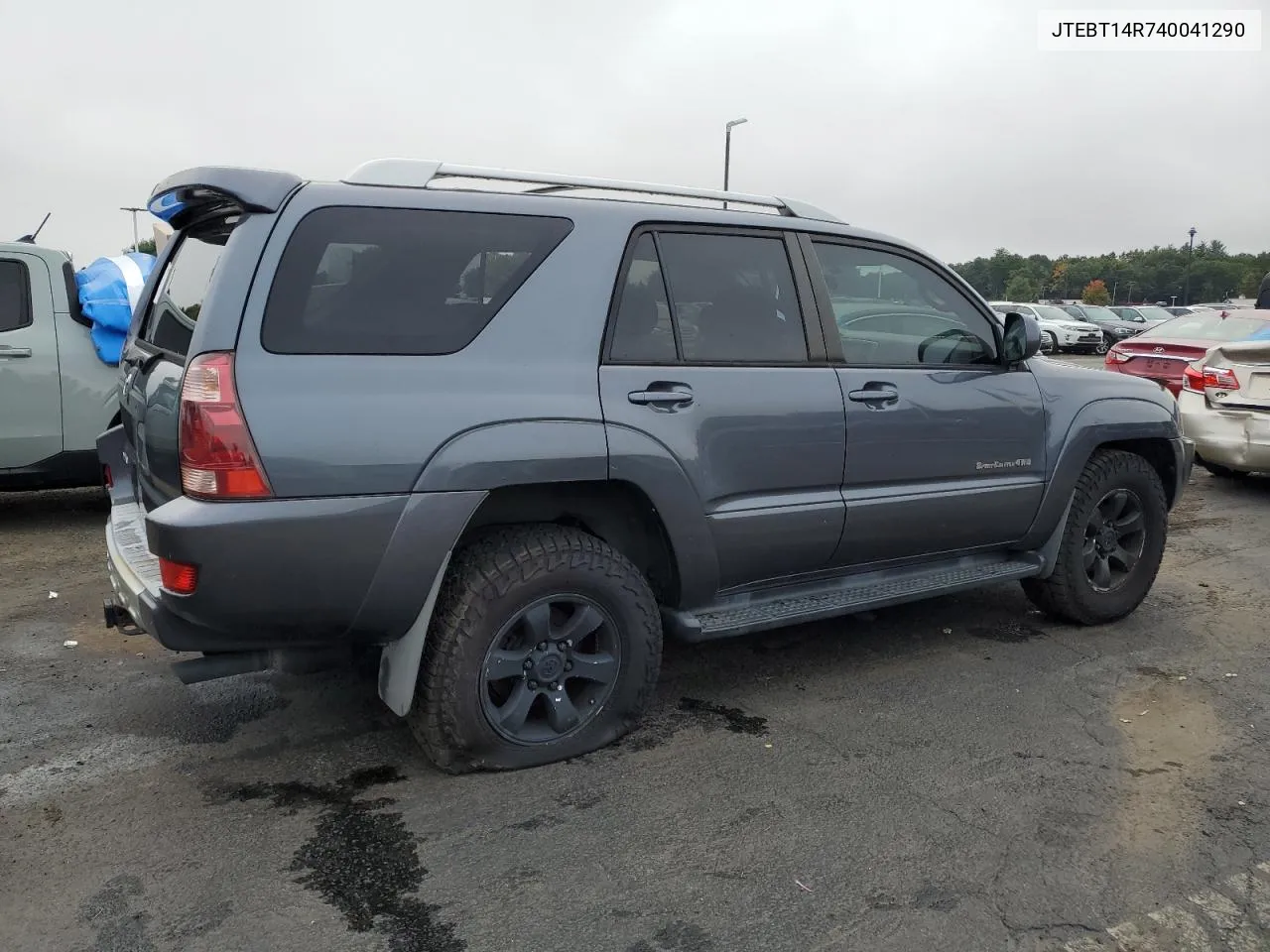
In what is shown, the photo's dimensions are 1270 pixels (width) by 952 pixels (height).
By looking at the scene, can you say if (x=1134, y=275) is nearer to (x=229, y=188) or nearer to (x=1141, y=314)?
(x=1141, y=314)

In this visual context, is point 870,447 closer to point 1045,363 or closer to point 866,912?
point 1045,363

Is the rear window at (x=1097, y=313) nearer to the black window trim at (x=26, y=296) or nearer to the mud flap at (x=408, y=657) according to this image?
the black window trim at (x=26, y=296)

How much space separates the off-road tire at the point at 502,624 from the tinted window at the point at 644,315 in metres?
0.62

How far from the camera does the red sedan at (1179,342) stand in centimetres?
1094

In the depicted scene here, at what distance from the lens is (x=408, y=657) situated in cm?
311

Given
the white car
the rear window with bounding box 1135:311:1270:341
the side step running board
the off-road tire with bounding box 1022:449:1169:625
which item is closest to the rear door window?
the side step running board

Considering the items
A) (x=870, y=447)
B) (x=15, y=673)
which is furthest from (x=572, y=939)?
(x=15, y=673)

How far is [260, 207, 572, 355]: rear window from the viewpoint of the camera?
2.93 m

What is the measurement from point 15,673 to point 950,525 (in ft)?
12.3

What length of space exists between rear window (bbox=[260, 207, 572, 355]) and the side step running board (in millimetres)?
1276

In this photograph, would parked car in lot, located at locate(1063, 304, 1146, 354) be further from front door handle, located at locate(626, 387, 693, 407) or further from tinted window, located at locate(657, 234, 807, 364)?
front door handle, located at locate(626, 387, 693, 407)

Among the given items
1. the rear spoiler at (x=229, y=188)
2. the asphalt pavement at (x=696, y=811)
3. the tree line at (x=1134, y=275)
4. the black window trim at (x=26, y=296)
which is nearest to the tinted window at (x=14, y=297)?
the black window trim at (x=26, y=296)

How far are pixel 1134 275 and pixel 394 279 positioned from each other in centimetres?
9316

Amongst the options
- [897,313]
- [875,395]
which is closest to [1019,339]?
[897,313]
